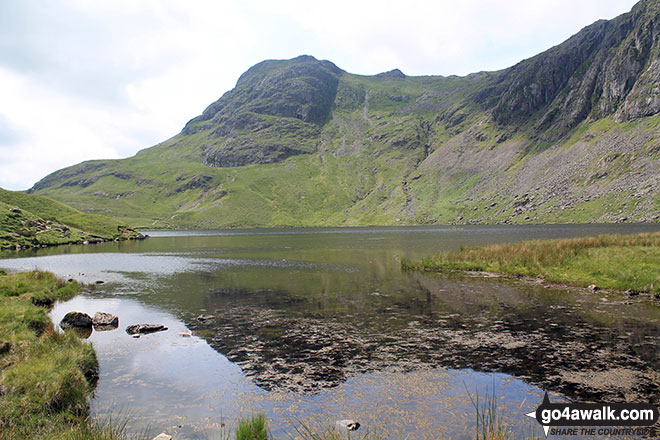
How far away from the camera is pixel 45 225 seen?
348 ft

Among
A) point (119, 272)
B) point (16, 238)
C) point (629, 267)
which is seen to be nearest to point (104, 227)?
point (16, 238)

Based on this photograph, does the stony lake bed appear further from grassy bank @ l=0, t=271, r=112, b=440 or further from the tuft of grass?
the tuft of grass

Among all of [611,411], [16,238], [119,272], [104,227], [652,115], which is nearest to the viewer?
A: [611,411]

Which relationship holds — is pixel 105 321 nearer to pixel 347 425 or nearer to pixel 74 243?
pixel 347 425

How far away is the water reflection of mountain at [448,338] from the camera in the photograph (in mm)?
14734

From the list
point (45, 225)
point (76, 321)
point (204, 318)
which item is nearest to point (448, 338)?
point (204, 318)

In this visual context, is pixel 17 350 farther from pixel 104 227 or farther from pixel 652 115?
pixel 652 115

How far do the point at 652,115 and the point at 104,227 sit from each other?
10099 inches

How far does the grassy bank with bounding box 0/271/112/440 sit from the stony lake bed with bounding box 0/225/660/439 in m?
0.99

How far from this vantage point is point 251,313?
26797mm

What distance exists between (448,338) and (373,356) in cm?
486

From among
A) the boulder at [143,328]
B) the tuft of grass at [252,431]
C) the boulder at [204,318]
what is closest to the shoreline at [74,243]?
the boulder at [143,328]

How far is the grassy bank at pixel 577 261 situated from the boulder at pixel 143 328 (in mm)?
31182

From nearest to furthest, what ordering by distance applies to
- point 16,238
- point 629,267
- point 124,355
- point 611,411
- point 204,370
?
point 611,411, point 204,370, point 124,355, point 629,267, point 16,238
